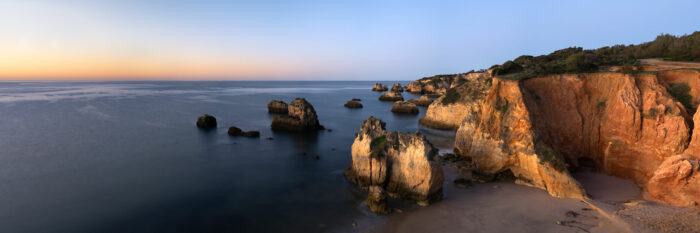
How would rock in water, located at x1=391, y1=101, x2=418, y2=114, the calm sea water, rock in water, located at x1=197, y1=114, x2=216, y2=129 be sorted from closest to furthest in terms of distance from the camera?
1. the calm sea water
2. rock in water, located at x1=197, y1=114, x2=216, y2=129
3. rock in water, located at x1=391, y1=101, x2=418, y2=114

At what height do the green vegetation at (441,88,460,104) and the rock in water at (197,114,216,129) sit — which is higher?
the green vegetation at (441,88,460,104)

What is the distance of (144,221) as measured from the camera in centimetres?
1517

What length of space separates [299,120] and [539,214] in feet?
101

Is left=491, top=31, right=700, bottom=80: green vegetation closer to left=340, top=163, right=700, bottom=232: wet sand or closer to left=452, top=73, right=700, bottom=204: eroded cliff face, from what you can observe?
left=452, top=73, right=700, bottom=204: eroded cliff face

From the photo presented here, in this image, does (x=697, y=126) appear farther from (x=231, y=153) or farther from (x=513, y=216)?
(x=231, y=153)

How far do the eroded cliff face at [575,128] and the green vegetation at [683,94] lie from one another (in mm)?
806

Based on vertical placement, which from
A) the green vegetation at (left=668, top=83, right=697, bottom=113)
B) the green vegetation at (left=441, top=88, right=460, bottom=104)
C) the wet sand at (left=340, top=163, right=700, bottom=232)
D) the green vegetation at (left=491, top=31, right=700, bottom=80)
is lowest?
the wet sand at (left=340, top=163, right=700, bottom=232)

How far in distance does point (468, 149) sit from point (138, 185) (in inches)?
923

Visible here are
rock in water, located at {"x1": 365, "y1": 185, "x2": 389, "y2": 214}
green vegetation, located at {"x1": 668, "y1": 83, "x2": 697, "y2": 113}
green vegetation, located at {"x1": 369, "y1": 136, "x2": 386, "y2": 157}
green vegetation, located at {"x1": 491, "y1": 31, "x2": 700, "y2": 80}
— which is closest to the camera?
rock in water, located at {"x1": 365, "y1": 185, "x2": 389, "y2": 214}

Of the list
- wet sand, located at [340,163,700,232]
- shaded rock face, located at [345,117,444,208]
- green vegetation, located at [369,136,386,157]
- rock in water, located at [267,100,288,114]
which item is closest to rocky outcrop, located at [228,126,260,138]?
shaded rock face, located at [345,117,444,208]

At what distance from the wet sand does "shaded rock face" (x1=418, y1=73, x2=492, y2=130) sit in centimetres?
2012

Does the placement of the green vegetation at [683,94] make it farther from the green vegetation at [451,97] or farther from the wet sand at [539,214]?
the green vegetation at [451,97]

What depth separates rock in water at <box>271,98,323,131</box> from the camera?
3934 centimetres

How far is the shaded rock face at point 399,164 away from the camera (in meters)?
15.7
